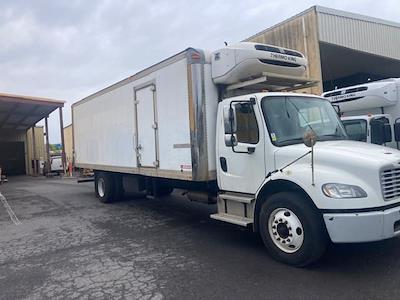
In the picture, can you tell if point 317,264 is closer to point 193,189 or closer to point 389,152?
point 389,152

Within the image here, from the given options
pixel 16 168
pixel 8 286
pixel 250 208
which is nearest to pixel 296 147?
pixel 250 208

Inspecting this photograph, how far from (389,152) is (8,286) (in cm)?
529

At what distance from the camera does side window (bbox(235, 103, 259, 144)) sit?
5699mm

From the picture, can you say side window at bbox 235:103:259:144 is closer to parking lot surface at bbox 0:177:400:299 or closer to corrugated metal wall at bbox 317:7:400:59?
parking lot surface at bbox 0:177:400:299

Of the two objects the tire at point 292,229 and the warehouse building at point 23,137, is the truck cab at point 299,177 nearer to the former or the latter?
the tire at point 292,229

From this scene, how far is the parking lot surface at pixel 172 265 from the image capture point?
4352mm

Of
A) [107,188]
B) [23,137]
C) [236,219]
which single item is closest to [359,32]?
[107,188]

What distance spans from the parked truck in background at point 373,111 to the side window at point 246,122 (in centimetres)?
342

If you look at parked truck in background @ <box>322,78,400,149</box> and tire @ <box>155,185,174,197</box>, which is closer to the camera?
parked truck in background @ <box>322,78,400,149</box>

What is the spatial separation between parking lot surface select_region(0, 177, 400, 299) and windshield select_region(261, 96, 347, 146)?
1713 mm

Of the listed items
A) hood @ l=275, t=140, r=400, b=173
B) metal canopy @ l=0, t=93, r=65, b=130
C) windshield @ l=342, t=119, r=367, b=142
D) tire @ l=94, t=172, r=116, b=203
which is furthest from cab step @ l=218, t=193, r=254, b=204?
metal canopy @ l=0, t=93, r=65, b=130

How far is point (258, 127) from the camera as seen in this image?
5613mm

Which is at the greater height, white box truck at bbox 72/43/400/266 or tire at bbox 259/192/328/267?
white box truck at bbox 72/43/400/266

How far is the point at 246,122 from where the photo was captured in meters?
5.75
